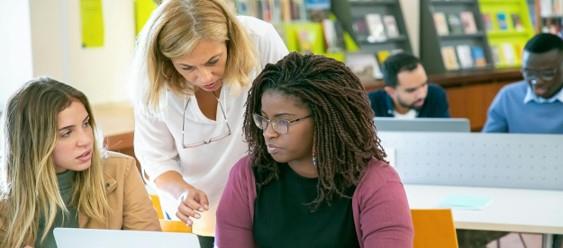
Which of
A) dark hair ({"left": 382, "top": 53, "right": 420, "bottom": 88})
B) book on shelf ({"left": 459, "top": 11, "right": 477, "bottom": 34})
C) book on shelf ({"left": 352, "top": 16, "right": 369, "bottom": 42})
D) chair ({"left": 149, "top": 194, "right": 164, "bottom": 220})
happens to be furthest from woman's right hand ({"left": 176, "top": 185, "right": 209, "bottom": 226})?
book on shelf ({"left": 459, "top": 11, "right": 477, "bottom": 34})

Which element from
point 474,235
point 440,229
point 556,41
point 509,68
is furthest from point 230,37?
point 509,68

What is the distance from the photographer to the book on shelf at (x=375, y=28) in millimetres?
8008

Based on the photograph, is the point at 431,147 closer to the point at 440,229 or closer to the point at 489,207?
the point at 489,207

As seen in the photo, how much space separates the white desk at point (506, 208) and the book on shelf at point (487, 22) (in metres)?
5.76

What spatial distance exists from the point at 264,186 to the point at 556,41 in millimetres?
2387

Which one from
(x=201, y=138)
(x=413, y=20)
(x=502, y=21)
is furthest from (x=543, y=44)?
(x=502, y=21)

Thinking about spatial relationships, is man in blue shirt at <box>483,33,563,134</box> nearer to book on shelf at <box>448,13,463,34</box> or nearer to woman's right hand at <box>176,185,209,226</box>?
woman's right hand at <box>176,185,209,226</box>

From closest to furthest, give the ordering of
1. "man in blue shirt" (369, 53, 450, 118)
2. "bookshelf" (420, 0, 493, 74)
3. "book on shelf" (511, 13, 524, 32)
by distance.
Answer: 1. "man in blue shirt" (369, 53, 450, 118)
2. "bookshelf" (420, 0, 493, 74)
3. "book on shelf" (511, 13, 524, 32)

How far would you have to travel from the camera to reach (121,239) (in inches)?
76.0

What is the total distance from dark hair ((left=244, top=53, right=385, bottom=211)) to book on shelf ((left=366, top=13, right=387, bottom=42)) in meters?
5.84

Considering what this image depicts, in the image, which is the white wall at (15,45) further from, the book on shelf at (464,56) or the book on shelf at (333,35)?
the book on shelf at (464,56)

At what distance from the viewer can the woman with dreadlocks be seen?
209 cm

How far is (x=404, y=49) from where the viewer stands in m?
8.38

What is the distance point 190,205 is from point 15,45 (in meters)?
2.43
